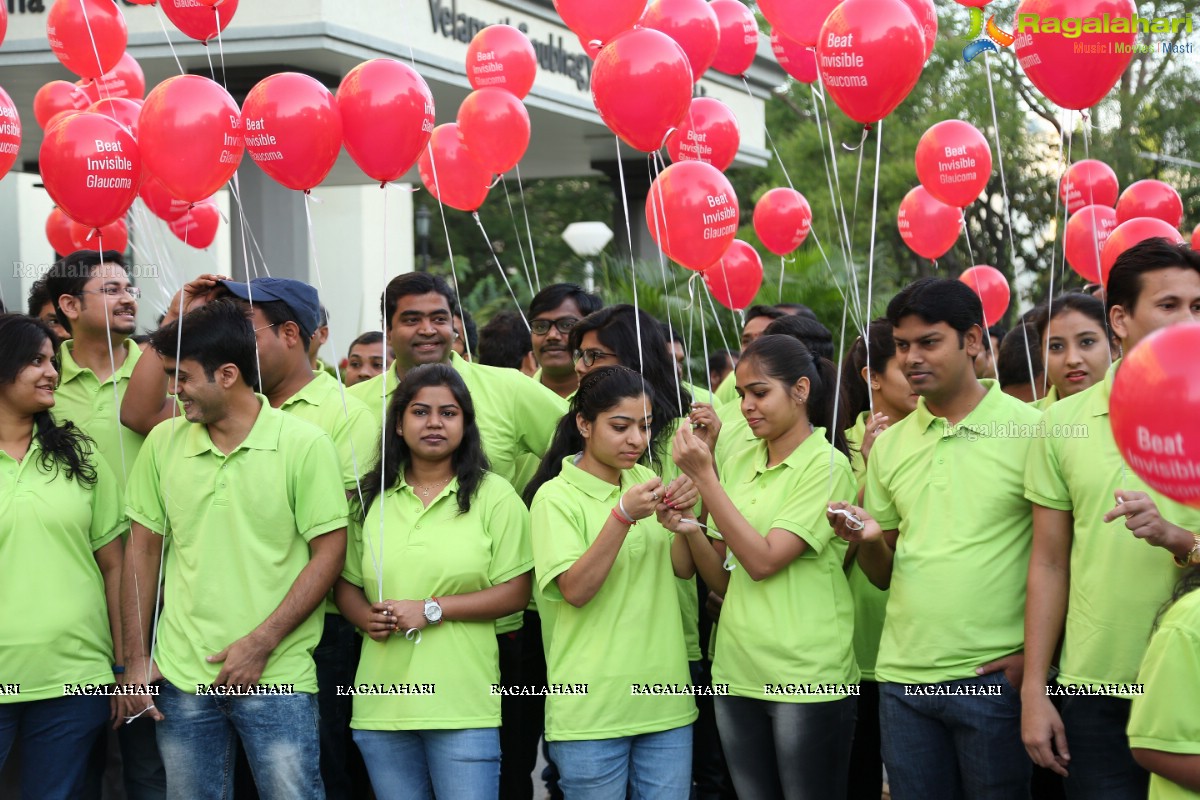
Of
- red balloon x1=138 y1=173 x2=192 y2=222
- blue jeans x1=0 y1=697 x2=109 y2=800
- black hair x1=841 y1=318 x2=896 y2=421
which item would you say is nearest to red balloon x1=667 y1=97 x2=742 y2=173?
black hair x1=841 y1=318 x2=896 y2=421

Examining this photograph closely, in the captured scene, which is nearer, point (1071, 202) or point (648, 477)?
point (648, 477)

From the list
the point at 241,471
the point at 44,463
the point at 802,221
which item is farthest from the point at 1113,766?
the point at 802,221

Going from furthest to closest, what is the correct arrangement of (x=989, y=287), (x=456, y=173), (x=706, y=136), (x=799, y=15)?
(x=989, y=287) < (x=456, y=173) < (x=706, y=136) < (x=799, y=15)

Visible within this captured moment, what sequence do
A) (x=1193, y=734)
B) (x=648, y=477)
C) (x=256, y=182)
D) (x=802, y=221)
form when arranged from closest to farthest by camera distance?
(x=1193, y=734)
(x=648, y=477)
(x=802, y=221)
(x=256, y=182)

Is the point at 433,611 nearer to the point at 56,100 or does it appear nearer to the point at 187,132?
the point at 187,132

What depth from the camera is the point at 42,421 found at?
4.27m

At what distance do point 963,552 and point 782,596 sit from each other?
0.57 metres

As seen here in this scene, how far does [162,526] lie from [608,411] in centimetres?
149

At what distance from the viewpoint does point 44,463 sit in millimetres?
4168

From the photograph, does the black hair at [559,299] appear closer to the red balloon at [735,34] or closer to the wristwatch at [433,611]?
the red balloon at [735,34]

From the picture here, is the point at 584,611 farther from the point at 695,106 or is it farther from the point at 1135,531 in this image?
the point at 695,106

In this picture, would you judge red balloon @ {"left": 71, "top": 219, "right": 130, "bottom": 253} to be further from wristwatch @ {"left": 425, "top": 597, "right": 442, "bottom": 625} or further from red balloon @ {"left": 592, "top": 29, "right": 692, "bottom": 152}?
wristwatch @ {"left": 425, "top": 597, "right": 442, "bottom": 625}

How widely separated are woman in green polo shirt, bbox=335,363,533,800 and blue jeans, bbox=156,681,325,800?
18 centimetres

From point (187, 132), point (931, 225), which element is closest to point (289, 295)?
point (187, 132)
